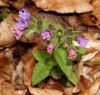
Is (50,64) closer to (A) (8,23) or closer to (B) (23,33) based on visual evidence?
(B) (23,33)

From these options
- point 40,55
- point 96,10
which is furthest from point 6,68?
point 96,10

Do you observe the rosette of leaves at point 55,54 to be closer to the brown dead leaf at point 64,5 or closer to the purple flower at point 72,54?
the purple flower at point 72,54

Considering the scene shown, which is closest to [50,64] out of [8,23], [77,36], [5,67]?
[77,36]

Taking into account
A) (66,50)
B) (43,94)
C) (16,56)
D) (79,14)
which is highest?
(79,14)

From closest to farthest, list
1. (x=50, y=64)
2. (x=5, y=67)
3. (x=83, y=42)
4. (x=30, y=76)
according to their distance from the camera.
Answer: (x=83, y=42) < (x=50, y=64) < (x=30, y=76) < (x=5, y=67)

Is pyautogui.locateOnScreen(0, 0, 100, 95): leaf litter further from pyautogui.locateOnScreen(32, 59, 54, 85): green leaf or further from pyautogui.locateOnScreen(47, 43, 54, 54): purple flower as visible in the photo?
pyautogui.locateOnScreen(47, 43, 54, 54): purple flower

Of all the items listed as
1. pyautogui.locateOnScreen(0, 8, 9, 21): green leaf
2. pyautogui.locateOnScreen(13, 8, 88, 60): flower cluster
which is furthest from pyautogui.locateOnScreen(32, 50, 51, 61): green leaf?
pyautogui.locateOnScreen(0, 8, 9, 21): green leaf

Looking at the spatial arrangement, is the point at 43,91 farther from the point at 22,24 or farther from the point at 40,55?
the point at 22,24
